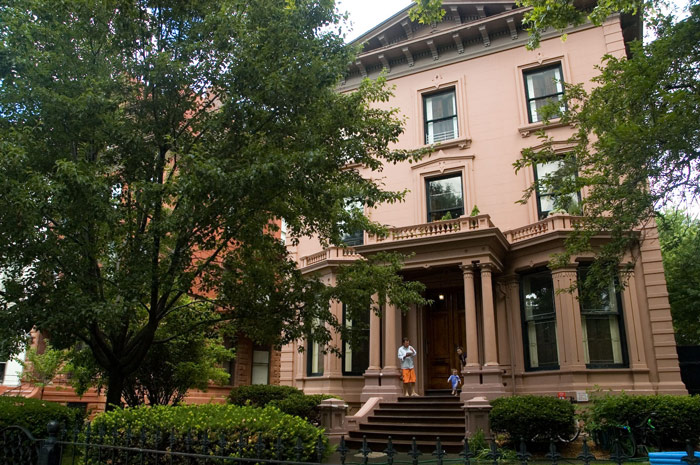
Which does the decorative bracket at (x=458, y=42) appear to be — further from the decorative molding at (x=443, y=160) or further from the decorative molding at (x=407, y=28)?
the decorative molding at (x=443, y=160)

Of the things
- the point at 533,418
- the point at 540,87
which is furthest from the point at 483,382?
the point at 540,87

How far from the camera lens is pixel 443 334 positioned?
1805 cm

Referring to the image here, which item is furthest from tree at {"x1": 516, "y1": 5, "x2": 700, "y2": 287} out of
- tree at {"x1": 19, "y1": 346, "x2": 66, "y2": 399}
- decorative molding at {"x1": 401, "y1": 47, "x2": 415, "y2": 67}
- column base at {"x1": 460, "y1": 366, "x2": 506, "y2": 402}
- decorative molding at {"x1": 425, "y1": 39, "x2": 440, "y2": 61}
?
tree at {"x1": 19, "y1": 346, "x2": 66, "y2": 399}

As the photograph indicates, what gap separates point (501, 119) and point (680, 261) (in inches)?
486

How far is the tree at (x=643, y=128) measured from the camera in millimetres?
9789

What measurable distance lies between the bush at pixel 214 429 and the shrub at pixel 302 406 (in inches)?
325

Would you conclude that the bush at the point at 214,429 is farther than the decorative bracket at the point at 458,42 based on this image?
No

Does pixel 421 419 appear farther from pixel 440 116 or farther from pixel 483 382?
pixel 440 116

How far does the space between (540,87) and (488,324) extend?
8.86 m

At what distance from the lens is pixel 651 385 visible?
14.6 meters

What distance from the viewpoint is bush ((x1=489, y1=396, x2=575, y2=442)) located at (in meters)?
11.6

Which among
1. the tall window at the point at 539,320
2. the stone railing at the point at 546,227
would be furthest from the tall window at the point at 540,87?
the tall window at the point at 539,320

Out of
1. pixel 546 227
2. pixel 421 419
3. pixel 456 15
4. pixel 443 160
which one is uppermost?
pixel 456 15

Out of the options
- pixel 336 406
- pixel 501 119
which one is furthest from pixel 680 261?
pixel 336 406
